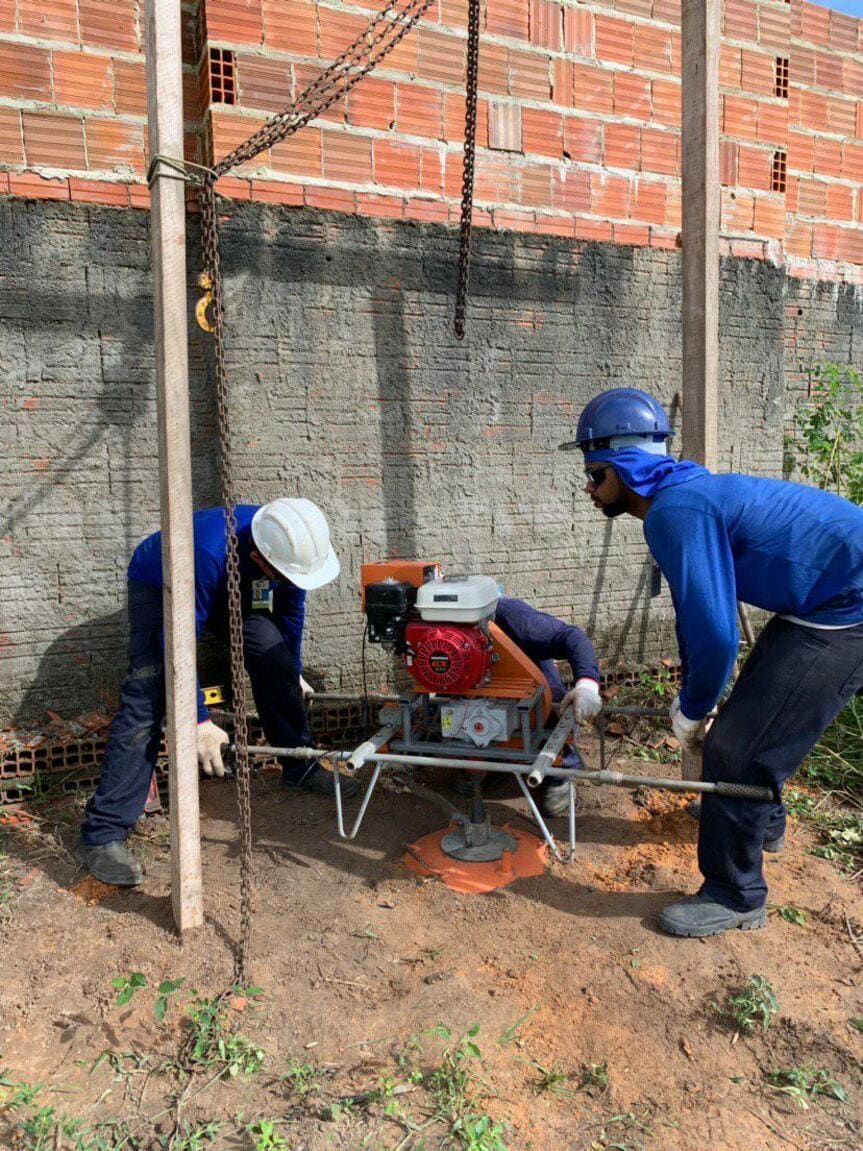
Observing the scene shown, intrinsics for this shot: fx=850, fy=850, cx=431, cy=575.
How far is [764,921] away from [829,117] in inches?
234

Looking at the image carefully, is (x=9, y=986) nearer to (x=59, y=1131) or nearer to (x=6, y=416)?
(x=59, y=1131)

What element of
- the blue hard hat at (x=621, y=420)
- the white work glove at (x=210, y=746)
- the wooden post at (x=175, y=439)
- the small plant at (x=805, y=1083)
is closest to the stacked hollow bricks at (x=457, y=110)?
the wooden post at (x=175, y=439)

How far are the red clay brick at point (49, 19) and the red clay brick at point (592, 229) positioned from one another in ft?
8.99

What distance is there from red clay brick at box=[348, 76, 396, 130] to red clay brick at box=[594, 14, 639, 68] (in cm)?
138

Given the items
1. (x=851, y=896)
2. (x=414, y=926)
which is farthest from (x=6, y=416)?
(x=851, y=896)

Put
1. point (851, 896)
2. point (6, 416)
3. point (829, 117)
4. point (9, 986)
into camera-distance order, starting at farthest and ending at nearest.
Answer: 1. point (829, 117)
2. point (6, 416)
3. point (851, 896)
4. point (9, 986)

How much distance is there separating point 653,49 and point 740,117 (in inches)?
28.2

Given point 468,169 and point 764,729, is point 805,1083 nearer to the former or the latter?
point 764,729

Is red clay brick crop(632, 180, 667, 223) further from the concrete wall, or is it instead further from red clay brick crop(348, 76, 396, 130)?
red clay brick crop(348, 76, 396, 130)

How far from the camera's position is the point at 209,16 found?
→ 4051 millimetres

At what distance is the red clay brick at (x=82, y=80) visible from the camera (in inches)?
154

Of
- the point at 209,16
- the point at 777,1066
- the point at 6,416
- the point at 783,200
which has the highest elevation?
the point at 209,16

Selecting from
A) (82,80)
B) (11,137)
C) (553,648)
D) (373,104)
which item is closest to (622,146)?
(373,104)

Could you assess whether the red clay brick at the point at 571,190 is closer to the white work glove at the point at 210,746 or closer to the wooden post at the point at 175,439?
the wooden post at the point at 175,439
